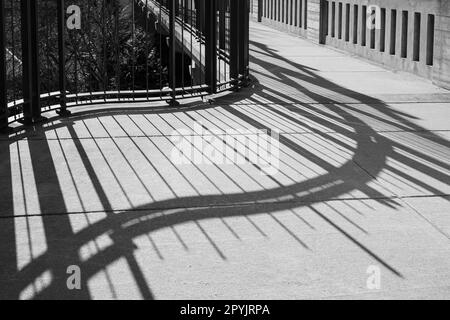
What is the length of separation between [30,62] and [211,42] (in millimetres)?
2704

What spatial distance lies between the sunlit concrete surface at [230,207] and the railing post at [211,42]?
797mm

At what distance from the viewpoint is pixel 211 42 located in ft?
37.4

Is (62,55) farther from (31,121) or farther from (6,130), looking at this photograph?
(6,130)

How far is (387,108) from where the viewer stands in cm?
1077

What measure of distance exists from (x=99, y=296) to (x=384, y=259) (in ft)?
5.59

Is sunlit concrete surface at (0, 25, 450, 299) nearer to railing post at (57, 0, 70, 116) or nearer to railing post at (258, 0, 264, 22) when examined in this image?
railing post at (57, 0, 70, 116)

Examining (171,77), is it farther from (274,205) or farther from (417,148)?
(274,205)

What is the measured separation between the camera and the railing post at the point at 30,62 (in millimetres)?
9445

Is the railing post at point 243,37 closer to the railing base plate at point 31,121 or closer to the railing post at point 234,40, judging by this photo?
the railing post at point 234,40

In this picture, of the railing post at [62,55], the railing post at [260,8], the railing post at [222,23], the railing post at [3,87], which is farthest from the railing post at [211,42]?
the railing post at [260,8]

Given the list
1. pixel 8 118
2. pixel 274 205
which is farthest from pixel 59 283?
pixel 8 118

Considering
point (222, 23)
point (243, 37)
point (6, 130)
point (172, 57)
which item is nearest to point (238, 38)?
point (243, 37)

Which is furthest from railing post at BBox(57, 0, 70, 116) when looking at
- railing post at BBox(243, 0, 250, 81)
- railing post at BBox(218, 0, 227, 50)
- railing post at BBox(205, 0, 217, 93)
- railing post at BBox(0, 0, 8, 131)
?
railing post at BBox(243, 0, 250, 81)

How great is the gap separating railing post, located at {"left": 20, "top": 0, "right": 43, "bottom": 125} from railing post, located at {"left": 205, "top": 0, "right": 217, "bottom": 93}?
250cm
